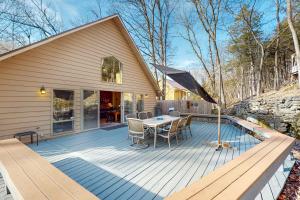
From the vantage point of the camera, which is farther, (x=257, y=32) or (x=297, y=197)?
(x=257, y=32)

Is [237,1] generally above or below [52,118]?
above

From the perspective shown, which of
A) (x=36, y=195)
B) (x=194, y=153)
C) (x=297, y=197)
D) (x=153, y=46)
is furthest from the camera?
(x=153, y=46)

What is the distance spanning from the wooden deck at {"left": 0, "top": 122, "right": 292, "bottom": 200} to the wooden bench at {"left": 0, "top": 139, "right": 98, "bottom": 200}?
84 centimetres

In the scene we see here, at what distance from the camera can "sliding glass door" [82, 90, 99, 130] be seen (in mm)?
7413

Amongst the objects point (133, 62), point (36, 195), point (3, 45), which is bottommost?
point (36, 195)

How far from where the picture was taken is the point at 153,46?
14.5m

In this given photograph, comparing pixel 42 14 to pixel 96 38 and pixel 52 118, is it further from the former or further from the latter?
pixel 52 118

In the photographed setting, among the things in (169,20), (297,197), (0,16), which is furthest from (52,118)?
(169,20)

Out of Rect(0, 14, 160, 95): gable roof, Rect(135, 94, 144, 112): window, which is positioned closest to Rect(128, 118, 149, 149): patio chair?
Rect(0, 14, 160, 95): gable roof

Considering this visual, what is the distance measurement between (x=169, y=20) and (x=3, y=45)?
44.0ft

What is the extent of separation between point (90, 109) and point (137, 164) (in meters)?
4.60

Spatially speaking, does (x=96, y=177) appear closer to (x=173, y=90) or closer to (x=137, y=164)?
(x=137, y=164)

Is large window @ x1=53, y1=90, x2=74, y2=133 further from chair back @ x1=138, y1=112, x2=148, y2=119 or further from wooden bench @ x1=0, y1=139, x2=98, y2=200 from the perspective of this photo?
wooden bench @ x1=0, y1=139, x2=98, y2=200

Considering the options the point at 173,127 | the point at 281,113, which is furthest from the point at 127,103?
the point at 281,113
